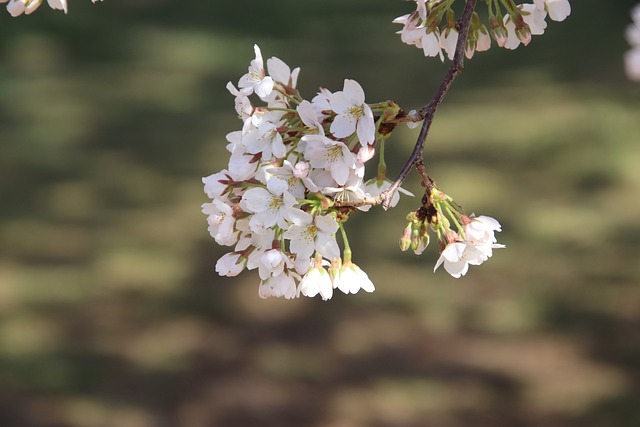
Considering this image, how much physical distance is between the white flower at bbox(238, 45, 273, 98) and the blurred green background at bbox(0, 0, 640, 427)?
2.28 metres

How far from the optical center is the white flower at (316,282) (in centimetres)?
106

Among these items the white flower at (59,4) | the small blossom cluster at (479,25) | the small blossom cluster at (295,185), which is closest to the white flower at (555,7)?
the small blossom cluster at (479,25)

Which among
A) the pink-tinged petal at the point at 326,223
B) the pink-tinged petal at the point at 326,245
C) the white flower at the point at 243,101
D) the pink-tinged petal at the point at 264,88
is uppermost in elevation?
the pink-tinged petal at the point at 264,88

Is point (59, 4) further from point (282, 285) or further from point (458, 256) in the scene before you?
point (458, 256)

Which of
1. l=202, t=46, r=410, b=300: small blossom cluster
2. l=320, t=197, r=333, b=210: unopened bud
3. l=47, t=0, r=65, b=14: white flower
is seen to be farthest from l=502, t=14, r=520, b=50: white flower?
l=47, t=0, r=65, b=14: white flower

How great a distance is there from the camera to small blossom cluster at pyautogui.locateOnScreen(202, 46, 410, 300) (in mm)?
987

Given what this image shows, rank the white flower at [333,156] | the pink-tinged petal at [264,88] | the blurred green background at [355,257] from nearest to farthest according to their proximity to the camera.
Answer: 1. the white flower at [333,156]
2. the pink-tinged petal at [264,88]
3. the blurred green background at [355,257]

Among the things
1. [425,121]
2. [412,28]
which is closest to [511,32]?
[412,28]

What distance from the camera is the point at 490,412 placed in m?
3.24

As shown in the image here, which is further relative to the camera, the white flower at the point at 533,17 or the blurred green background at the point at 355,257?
the blurred green background at the point at 355,257

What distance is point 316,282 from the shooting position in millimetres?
1067

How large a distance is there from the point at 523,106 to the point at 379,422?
235cm

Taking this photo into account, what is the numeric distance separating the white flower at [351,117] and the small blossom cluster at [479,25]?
0.75 feet

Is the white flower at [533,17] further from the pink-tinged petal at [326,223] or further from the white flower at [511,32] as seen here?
the pink-tinged petal at [326,223]
